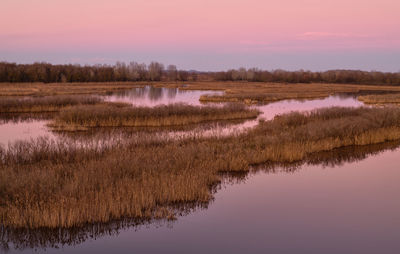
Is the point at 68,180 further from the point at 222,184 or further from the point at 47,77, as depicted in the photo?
the point at 47,77

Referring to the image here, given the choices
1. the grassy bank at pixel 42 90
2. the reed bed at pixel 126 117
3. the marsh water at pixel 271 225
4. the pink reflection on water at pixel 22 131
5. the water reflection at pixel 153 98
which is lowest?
the marsh water at pixel 271 225

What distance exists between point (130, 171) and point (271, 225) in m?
4.04

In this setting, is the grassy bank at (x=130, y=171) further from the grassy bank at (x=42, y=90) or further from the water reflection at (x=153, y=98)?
the grassy bank at (x=42, y=90)

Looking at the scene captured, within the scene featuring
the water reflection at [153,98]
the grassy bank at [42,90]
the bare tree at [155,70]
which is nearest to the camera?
the water reflection at [153,98]

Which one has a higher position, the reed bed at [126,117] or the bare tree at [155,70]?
the bare tree at [155,70]

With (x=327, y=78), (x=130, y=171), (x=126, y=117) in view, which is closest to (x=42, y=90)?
(x=126, y=117)

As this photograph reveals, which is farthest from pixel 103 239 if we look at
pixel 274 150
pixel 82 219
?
pixel 274 150

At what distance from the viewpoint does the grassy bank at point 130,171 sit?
24.7 feet

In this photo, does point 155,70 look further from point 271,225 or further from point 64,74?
point 271,225

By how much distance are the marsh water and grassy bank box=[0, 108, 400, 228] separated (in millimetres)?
372

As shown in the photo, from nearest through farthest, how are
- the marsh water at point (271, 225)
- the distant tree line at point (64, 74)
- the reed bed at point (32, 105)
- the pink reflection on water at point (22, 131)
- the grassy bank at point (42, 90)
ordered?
the marsh water at point (271, 225) < the pink reflection on water at point (22, 131) < the reed bed at point (32, 105) < the grassy bank at point (42, 90) < the distant tree line at point (64, 74)

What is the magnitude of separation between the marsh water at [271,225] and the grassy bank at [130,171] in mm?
372

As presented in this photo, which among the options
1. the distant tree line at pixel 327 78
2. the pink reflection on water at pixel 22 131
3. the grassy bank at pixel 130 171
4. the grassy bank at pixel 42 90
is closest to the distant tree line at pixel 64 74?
the grassy bank at pixel 42 90

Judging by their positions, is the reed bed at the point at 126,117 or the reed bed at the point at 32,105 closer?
the reed bed at the point at 126,117
